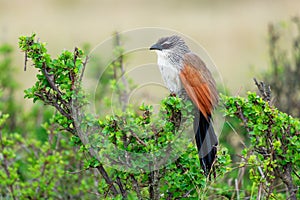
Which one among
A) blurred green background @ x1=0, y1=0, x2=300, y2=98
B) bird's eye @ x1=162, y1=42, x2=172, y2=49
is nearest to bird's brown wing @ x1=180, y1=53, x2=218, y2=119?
bird's eye @ x1=162, y1=42, x2=172, y2=49

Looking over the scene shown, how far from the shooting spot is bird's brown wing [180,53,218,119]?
162 inches

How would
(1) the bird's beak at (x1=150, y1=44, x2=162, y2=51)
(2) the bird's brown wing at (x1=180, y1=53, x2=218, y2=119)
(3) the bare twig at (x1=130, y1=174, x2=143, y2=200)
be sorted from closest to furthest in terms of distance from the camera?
(3) the bare twig at (x1=130, y1=174, x2=143, y2=200)
(2) the bird's brown wing at (x1=180, y1=53, x2=218, y2=119)
(1) the bird's beak at (x1=150, y1=44, x2=162, y2=51)

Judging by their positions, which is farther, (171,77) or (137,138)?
(171,77)

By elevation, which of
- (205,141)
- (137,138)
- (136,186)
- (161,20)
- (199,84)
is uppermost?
(199,84)

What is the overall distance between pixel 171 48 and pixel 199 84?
0.39 metres

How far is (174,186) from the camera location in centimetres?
382

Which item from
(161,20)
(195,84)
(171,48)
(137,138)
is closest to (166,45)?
(171,48)

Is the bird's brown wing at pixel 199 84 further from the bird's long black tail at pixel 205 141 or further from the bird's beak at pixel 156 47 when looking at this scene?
the bird's beak at pixel 156 47

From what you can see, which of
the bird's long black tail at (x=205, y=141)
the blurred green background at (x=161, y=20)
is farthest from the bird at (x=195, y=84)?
the blurred green background at (x=161, y=20)

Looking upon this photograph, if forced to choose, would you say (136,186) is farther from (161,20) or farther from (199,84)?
(161,20)

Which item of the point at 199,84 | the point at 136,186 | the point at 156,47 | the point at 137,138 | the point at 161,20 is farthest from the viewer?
the point at 161,20

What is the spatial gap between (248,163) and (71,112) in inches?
44.1

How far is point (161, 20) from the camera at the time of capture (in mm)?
17031

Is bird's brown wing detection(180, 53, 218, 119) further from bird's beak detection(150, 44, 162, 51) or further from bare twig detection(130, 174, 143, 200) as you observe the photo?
bare twig detection(130, 174, 143, 200)
